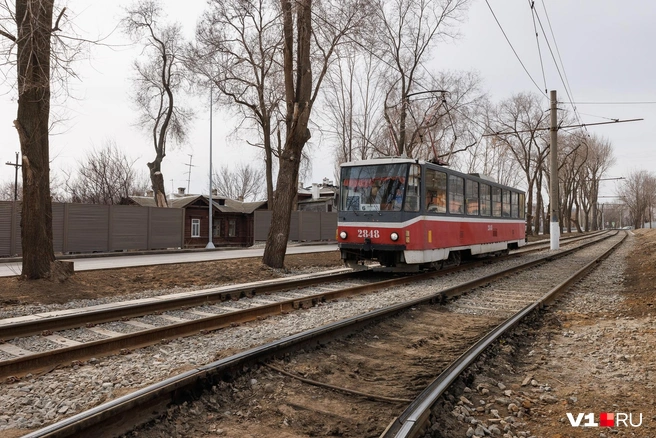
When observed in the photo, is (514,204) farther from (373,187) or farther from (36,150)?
(36,150)

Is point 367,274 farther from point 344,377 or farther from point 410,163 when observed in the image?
point 344,377

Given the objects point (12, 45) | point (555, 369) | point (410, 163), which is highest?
point (12, 45)

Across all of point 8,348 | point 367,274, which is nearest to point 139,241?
point 367,274

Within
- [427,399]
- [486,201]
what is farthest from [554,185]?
[427,399]

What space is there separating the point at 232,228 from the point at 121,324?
36426mm

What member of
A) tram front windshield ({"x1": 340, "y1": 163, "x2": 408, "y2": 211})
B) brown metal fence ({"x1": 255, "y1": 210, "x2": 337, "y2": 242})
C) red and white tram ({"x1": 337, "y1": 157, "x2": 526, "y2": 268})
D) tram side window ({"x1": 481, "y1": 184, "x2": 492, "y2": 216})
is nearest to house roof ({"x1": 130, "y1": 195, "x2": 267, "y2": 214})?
brown metal fence ({"x1": 255, "y1": 210, "x2": 337, "y2": 242})

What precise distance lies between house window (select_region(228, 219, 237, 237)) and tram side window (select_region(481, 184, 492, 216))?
29553 mm

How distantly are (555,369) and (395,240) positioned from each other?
23.3 feet

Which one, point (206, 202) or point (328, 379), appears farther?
point (206, 202)

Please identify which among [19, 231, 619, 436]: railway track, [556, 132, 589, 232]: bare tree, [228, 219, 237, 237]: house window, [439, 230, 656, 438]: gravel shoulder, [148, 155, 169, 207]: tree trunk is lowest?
[439, 230, 656, 438]: gravel shoulder

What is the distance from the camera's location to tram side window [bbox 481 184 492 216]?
16.4 metres

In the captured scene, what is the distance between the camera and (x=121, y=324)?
7.22m

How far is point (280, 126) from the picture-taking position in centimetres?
3316

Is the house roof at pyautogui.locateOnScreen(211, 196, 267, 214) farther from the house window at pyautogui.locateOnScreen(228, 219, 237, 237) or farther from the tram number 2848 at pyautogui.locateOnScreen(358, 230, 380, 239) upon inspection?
the tram number 2848 at pyautogui.locateOnScreen(358, 230, 380, 239)
